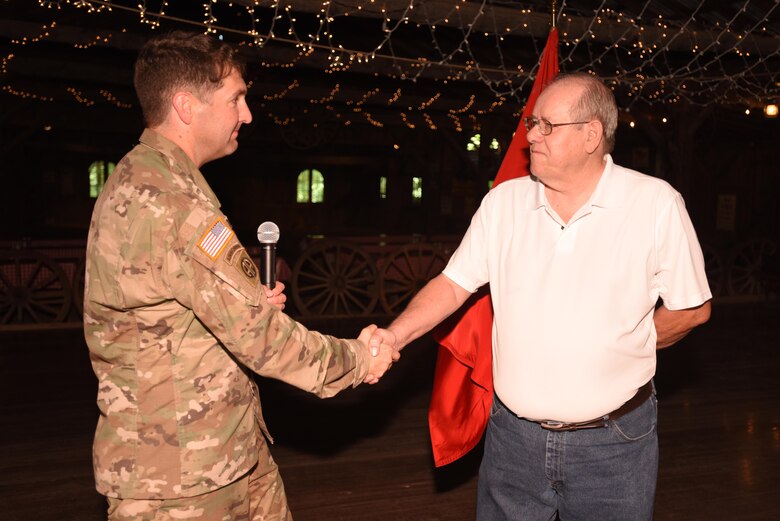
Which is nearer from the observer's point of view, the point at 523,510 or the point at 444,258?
the point at 523,510

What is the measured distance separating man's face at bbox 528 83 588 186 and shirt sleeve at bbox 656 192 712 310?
0.84ft

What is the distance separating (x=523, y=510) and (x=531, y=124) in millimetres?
993

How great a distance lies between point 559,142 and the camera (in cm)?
195

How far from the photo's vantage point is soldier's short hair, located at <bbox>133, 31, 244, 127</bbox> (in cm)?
173

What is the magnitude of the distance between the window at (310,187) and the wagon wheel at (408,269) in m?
10.7

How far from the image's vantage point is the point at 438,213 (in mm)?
13781

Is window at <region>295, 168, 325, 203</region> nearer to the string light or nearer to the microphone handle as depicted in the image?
the string light

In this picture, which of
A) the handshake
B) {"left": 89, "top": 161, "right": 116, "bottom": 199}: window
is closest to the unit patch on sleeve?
the handshake

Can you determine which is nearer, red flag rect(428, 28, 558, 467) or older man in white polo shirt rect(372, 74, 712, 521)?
older man in white polo shirt rect(372, 74, 712, 521)

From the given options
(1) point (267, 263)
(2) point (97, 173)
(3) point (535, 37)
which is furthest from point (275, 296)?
(2) point (97, 173)

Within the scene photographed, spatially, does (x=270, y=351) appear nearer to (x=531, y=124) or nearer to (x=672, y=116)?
(x=531, y=124)

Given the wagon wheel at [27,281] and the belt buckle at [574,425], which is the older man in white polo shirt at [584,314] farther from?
the wagon wheel at [27,281]

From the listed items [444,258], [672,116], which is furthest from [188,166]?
[672,116]

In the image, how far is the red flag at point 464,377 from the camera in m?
2.58
